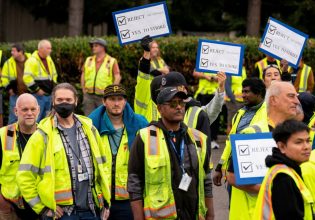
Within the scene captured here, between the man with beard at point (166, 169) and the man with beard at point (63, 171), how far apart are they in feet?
2.16

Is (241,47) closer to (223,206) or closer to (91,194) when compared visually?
(223,206)

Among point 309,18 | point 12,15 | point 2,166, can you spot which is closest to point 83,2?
Result: point 309,18

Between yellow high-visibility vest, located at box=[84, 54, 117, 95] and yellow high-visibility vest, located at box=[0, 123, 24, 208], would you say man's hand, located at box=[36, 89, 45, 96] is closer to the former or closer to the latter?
yellow high-visibility vest, located at box=[84, 54, 117, 95]

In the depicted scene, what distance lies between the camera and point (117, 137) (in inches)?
318

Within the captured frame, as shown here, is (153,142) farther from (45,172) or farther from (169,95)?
(45,172)

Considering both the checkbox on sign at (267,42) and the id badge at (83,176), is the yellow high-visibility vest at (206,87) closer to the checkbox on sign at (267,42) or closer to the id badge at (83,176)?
the checkbox on sign at (267,42)

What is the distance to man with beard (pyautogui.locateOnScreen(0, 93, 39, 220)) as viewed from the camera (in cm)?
800

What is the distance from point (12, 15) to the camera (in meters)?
37.8

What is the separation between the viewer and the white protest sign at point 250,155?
21.6 ft

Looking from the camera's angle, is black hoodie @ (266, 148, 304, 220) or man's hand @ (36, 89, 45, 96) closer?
black hoodie @ (266, 148, 304, 220)

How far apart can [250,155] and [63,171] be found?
4.94ft

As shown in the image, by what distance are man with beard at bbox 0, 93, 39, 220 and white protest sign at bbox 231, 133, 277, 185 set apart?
220 centimetres

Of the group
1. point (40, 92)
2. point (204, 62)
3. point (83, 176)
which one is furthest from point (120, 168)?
point (40, 92)

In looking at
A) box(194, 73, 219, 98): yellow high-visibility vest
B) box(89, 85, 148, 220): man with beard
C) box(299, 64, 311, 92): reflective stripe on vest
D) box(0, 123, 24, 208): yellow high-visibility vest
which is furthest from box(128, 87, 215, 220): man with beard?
box(194, 73, 219, 98): yellow high-visibility vest
